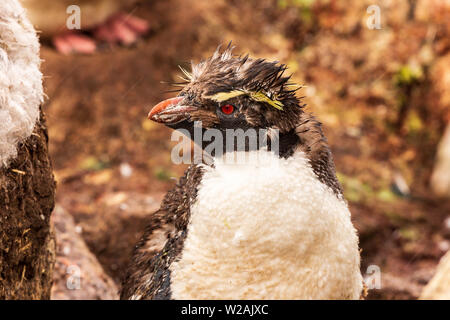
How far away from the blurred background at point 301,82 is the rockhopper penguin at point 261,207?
12.6 ft

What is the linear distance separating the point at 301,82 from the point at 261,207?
501 centimetres

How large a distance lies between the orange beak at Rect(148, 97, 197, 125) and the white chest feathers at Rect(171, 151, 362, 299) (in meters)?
0.27

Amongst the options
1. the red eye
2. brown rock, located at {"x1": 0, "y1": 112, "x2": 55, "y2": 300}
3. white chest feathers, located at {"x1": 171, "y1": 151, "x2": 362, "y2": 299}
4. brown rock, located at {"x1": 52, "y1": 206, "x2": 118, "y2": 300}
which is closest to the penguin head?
the red eye

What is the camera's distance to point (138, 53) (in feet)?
25.1

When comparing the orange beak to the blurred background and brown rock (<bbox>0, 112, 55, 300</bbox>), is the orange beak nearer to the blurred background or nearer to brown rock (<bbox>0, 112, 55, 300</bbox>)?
brown rock (<bbox>0, 112, 55, 300</bbox>)

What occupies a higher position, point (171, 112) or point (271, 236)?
point (171, 112)

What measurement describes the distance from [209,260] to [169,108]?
0.69 meters

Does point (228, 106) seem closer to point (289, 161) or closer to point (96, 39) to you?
point (289, 161)

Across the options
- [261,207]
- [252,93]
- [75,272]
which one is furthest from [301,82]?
[261,207]

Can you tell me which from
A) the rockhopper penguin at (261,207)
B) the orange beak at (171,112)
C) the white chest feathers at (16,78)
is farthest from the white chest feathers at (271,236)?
the white chest feathers at (16,78)

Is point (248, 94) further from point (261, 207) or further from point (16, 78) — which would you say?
point (16, 78)

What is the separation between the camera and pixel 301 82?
7.09m

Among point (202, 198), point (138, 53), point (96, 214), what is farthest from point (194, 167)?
point (138, 53)

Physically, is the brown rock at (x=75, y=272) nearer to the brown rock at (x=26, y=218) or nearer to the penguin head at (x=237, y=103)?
the brown rock at (x=26, y=218)
